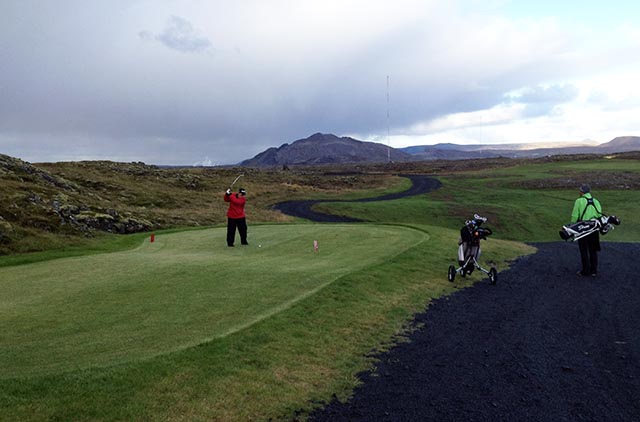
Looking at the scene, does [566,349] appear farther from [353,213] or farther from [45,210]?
[353,213]

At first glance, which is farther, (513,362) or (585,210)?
(585,210)

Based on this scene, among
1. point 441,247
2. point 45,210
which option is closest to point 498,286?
point 441,247

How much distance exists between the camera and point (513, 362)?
29.9ft

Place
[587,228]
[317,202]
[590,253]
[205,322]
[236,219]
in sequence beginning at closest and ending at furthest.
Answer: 1. [205,322]
2. [587,228]
3. [590,253]
4. [236,219]
5. [317,202]

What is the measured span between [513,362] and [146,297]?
25.6 ft

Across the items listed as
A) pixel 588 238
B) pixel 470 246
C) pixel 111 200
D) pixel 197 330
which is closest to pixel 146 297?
pixel 197 330

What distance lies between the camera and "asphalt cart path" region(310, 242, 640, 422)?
23.7 feet

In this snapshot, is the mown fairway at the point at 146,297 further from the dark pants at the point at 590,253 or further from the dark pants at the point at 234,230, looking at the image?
the dark pants at the point at 590,253

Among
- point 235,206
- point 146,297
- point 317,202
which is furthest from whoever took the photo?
point 317,202

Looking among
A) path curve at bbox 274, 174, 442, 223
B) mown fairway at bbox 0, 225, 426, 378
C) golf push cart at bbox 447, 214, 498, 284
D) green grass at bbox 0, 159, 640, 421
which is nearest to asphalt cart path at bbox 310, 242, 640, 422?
green grass at bbox 0, 159, 640, 421

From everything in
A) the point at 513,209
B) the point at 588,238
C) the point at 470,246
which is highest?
the point at 470,246

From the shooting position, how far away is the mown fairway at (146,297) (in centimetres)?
819

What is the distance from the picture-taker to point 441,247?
69.3ft

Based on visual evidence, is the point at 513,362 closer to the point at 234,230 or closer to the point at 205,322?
the point at 205,322
